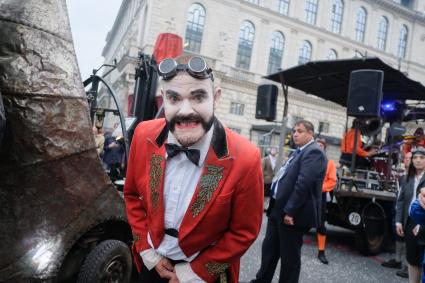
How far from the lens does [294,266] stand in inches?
139

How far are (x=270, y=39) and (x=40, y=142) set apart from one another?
33.2 m

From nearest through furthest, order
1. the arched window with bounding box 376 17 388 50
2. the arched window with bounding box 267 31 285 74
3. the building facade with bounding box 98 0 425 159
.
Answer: the building facade with bounding box 98 0 425 159 < the arched window with bounding box 267 31 285 74 < the arched window with bounding box 376 17 388 50

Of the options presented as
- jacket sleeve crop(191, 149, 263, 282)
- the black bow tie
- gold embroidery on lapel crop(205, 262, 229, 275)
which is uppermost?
the black bow tie

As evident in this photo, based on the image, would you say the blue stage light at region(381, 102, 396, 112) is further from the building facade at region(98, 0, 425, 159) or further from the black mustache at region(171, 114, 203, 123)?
the building facade at region(98, 0, 425, 159)

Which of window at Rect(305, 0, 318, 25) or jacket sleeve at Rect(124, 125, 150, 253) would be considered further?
window at Rect(305, 0, 318, 25)

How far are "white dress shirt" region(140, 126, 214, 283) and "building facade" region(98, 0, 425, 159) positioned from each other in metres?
23.2

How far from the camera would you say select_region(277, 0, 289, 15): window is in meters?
34.3

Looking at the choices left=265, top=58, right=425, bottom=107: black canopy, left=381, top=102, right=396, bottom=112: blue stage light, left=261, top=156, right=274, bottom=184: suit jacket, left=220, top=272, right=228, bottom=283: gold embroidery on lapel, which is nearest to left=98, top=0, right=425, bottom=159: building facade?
left=261, top=156, right=274, bottom=184: suit jacket

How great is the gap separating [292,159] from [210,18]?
2817 cm

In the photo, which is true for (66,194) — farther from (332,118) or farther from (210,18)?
(332,118)

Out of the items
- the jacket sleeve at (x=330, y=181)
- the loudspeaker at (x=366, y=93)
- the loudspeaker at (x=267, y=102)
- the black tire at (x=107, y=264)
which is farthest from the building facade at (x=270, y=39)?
the black tire at (x=107, y=264)

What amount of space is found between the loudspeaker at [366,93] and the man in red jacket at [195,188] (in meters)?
5.06

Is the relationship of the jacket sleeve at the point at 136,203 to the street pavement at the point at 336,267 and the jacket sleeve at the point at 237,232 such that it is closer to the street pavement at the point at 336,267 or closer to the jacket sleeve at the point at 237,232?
the jacket sleeve at the point at 237,232

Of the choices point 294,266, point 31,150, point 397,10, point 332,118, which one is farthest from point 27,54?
point 397,10
